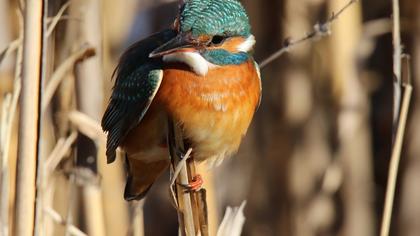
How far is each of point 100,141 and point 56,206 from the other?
0.22m

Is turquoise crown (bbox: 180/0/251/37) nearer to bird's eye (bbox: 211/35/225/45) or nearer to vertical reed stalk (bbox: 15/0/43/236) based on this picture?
bird's eye (bbox: 211/35/225/45)

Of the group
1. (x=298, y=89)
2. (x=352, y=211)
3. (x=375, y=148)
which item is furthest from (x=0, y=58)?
(x=375, y=148)

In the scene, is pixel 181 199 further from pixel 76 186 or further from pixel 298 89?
pixel 298 89

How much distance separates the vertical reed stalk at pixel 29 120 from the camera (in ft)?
4.96

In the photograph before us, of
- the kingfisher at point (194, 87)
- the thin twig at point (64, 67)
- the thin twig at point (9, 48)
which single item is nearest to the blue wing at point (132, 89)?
the kingfisher at point (194, 87)

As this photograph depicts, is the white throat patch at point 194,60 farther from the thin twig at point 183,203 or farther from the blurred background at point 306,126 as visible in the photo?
the blurred background at point 306,126

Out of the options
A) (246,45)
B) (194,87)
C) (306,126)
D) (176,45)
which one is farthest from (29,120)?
(306,126)

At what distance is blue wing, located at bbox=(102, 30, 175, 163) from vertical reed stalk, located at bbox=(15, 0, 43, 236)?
361 millimetres

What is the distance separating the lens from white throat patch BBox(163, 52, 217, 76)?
176 cm

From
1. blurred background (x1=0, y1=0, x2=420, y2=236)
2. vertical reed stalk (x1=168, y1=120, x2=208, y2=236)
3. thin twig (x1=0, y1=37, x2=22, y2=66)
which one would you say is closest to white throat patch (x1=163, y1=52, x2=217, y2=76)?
vertical reed stalk (x1=168, y1=120, x2=208, y2=236)

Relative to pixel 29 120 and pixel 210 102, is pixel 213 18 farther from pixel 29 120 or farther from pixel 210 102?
pixel 29 120

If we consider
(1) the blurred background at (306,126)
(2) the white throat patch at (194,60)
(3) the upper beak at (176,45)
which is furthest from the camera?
(1) the blurred background at (306,126)

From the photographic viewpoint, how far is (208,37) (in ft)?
5.72

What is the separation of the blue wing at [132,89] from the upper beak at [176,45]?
0.40 feet
